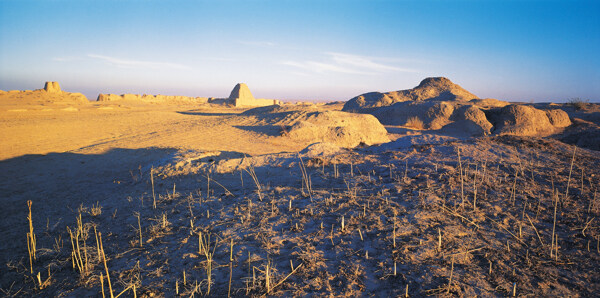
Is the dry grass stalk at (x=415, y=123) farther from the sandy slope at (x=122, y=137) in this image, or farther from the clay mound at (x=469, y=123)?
the sandy slope at (x=122, y=137)

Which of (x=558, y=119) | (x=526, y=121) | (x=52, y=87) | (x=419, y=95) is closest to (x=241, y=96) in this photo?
(x=419, y=95)

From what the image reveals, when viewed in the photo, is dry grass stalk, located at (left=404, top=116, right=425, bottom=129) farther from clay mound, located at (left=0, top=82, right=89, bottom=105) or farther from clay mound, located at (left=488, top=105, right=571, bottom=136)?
clay mound, located at (left=0, top=82, right=89, bottom=105)

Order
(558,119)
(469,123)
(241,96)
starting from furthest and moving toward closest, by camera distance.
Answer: (241,96)
(558,119)
(469,123)

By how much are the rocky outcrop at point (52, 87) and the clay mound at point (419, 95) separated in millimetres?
41754

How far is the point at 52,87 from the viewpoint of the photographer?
38.6 m

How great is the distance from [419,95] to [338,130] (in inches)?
524

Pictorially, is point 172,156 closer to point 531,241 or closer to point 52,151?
point 52,151

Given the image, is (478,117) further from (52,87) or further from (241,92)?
(52,87)

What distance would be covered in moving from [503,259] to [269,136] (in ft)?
33.1

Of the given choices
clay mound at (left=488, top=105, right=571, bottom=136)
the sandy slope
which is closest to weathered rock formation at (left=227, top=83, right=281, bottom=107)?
the sandy slope

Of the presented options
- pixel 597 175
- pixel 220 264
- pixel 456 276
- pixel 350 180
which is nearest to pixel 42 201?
pixel 220 264

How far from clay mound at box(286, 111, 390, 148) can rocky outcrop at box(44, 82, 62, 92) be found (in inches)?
1703

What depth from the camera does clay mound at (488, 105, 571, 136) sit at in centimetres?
1340

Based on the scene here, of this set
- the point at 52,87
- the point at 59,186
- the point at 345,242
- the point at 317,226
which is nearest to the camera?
the point at 345,242
